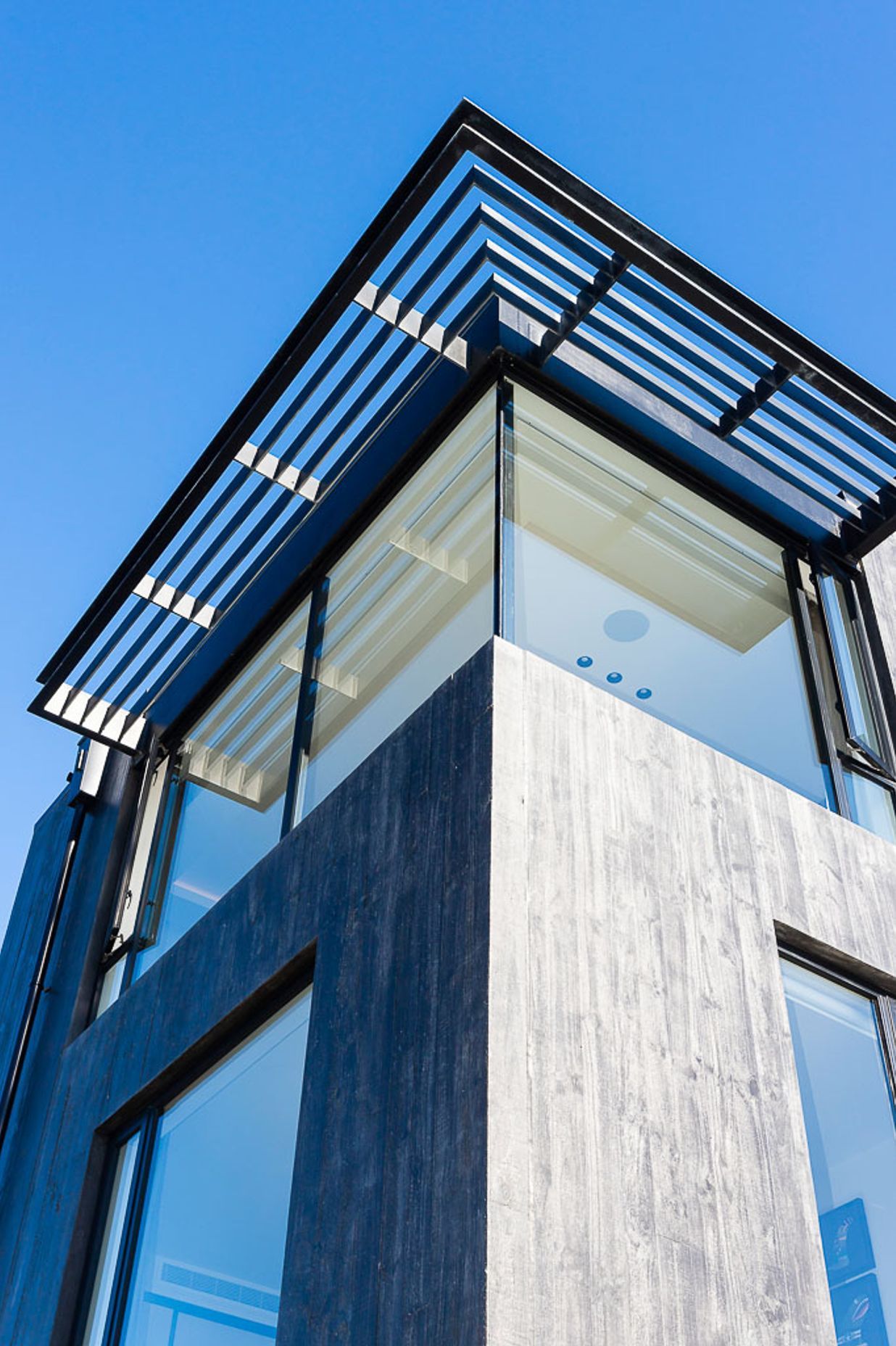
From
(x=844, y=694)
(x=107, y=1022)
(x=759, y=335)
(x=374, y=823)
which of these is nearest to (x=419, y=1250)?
(x=374, y=823)

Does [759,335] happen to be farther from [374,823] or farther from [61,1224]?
[61,1224]

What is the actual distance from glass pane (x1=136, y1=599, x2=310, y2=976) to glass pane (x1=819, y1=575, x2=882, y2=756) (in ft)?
8.43

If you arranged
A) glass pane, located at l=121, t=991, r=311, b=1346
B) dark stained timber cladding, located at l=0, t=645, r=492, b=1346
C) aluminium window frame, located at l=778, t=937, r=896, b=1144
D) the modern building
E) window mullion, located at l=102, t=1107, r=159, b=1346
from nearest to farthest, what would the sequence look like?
dark stained timber cladding, located at l=0, t=645, r=492, b=1346 → the modern building → glass pane, located at l=121, t=991, r=311, b=1346 → aluminium window frame, located at l=778, t=937, r=896, b=1144 → window mullion, located at l=102, t=1107, r=159, b=1346

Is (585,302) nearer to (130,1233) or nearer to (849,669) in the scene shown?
(849,669)

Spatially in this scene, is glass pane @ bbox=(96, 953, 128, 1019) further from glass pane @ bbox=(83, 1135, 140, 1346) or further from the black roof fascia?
the black roof fascia

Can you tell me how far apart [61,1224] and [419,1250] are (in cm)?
296

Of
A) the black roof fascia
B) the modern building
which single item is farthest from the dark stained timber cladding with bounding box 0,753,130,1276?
the black roof fascia

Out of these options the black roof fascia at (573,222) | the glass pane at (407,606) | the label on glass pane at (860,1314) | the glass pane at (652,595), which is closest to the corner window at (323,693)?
the glass pane at (407,606)

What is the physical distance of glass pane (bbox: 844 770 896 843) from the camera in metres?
5.71

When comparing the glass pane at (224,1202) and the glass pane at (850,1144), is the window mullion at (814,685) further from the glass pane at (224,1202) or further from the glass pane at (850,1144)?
the glass pane at (224,1202)

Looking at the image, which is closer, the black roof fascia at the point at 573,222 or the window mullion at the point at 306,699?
the black roof fascia at the point at 573,222

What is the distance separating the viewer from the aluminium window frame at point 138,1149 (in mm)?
5078

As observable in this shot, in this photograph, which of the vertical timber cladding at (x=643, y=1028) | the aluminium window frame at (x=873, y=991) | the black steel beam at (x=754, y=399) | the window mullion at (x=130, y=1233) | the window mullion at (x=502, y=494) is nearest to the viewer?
the vertical timber cladding at (x=643, y=1028)

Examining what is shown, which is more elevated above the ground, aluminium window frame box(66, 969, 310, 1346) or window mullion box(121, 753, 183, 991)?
window mullion box(121, 753, 183, 991)
